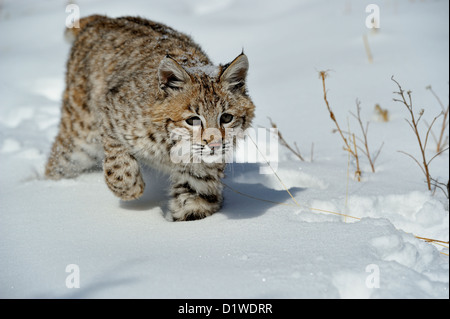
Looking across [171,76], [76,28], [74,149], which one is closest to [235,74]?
[171,76]

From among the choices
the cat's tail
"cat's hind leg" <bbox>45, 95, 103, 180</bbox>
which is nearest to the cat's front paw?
"cat's hind leg" <bbox>45, 95, 103, 180</bbox>

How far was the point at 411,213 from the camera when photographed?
302 cm

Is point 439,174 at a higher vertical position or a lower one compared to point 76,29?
lower

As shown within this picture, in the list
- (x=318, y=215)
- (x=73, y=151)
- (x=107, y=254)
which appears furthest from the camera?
(x=73, y=151)

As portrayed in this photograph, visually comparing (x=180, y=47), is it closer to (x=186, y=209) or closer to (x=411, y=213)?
(x=186, y=209)

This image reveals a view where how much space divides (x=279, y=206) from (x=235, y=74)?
0.84m

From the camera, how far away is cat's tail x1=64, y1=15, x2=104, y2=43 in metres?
4.03

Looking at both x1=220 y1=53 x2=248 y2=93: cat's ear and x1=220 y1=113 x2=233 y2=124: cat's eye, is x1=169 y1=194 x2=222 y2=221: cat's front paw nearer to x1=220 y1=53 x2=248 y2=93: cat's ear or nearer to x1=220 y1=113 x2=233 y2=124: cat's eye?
x1=220 y1=113 x2=233 y2=124: cat's eye

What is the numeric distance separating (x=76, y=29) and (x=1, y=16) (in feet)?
20.7

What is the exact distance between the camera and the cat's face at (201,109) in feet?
8.68

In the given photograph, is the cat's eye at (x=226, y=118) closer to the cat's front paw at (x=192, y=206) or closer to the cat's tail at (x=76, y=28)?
the cat's front paw at (x=192, y=206)

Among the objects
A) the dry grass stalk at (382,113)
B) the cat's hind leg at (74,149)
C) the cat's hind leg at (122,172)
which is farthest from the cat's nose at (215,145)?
the dry grass stalk at (382,113)
